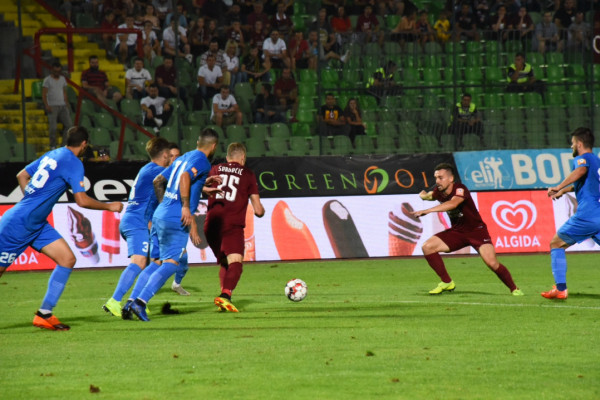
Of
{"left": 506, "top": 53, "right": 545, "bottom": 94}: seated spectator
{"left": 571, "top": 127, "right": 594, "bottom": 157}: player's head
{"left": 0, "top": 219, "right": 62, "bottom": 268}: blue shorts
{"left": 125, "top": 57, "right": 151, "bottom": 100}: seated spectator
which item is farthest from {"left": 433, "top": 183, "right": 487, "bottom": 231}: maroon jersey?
{"left": 125, "top": 57, "right": 151, "bottom": 100}: seated spectator

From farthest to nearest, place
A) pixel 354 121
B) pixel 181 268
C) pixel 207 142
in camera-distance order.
A: pixel 354 121
pixel 181 268
pixel 207 142

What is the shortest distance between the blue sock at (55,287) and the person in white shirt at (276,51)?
14129 mm

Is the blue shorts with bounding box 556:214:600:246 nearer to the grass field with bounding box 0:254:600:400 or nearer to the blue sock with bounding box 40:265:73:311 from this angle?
the grass field with bounding box 0:254:600:400

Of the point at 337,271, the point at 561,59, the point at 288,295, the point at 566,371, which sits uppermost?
the point at 561,59

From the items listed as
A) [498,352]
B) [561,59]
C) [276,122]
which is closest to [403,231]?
[276,122]

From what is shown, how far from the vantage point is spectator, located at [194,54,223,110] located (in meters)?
22.1

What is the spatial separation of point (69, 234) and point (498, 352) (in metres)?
12.5

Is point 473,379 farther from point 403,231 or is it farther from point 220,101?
point 220,101

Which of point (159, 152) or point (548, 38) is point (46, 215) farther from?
point (548, 38)

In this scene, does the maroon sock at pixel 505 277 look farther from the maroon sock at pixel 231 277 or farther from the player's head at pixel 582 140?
the maroon sock at pixel 231 277

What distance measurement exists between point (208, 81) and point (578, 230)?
12539mm

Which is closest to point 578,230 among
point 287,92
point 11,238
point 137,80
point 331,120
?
point 11,238

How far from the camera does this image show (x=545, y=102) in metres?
Result: 21.5

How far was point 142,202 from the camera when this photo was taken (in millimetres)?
11719
